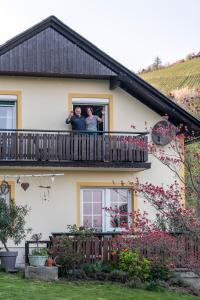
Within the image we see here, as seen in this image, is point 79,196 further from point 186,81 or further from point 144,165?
point 186,81

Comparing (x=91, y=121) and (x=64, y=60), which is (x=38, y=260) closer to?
(x=91, y=121)

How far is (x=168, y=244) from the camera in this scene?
1560cm

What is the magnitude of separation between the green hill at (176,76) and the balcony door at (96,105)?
45.3 metres

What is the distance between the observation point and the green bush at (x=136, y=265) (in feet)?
59.0

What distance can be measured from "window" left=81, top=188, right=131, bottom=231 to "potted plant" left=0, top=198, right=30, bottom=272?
3307mm

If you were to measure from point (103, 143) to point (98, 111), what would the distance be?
71.8 inches

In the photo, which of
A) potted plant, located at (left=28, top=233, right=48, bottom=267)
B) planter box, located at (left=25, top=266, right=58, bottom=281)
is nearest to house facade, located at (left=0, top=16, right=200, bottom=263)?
potted plant, located at (left=28, top=233, right=48, bottom=267)

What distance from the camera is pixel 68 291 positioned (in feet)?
53.0

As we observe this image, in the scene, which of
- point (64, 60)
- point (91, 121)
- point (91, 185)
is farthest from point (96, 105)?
point (91, 185)

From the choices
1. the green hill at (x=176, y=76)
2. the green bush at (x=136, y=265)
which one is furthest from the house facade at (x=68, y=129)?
the green hill at (x=176, y=76)

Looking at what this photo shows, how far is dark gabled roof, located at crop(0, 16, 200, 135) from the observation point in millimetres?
22000

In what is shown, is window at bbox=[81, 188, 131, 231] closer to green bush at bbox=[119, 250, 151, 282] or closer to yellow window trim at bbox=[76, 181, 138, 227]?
yellow window trim at bbox=[76, 181, 138, 227]

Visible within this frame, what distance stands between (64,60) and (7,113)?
8.13 feet

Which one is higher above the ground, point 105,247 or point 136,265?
point 105,247
